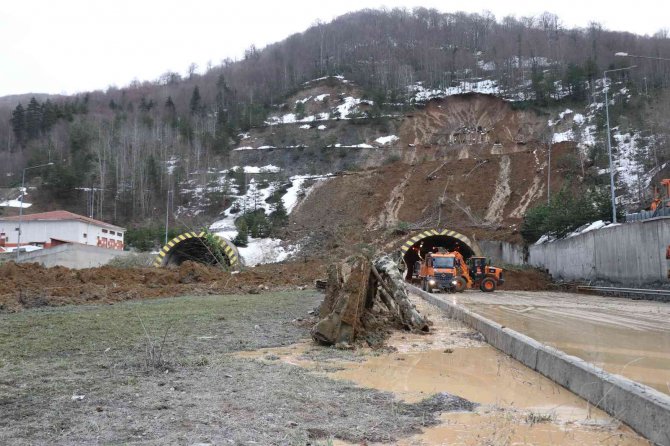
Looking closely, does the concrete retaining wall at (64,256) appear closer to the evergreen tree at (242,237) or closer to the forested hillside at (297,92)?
the evergreen tree at (242,237)

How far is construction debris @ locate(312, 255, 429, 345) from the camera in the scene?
8625 millimetres

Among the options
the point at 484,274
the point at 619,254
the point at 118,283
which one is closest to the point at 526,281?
the point at 484,274

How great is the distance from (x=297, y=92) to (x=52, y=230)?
52515 mm

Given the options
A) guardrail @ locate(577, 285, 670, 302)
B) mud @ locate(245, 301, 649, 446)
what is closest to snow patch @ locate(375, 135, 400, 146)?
guardrail @ locate(577, 285, 670, 302)

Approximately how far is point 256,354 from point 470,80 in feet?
313

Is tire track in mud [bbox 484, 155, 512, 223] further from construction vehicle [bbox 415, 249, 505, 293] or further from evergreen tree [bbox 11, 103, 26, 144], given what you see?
evergreen tree [bbox 11, 103, 26, 144]

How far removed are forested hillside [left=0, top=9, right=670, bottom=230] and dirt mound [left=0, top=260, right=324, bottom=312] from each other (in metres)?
42.0

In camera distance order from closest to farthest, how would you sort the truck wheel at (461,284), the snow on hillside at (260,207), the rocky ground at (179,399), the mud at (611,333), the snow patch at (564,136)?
the rocky ground at (179,399)
the mud at (611,333)
the truck wheel at (461,284)
the snow on hillside at (260,207)
the snow patch at (564,136)

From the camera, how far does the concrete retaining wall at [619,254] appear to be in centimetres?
2131

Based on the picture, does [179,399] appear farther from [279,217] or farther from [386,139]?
[386,139]

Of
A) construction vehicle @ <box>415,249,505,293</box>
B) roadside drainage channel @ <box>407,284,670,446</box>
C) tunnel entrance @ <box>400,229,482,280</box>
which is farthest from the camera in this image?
tunnel entrance @ <box>400,229,482,280</box>

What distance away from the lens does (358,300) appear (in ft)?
29.0

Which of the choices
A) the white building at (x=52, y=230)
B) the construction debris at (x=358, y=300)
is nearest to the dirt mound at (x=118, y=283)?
the construction debris at (x=358, y=300)

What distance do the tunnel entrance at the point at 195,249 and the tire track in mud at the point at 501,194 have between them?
25006mm
